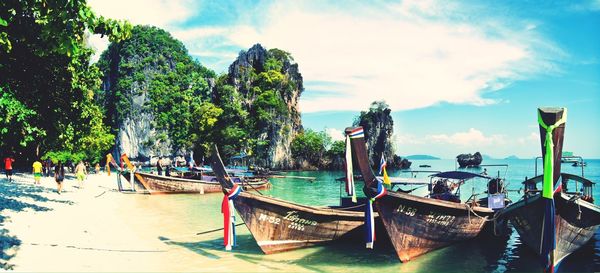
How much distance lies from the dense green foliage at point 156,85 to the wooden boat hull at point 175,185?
4209 cm

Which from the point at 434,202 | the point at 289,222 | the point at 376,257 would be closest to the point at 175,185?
the point at 289,222

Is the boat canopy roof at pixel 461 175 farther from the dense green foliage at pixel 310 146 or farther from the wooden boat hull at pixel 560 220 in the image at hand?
the dense green foliage at pixel 310 146

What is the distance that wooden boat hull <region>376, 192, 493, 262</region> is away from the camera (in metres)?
9.86

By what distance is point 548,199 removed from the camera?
319 inches

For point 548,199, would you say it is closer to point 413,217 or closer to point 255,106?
point 413,217

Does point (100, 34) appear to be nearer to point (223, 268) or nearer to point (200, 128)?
point (223, 268)

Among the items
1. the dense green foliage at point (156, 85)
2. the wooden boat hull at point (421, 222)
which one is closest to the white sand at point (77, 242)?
the wooden boat hull at point (421, 222)

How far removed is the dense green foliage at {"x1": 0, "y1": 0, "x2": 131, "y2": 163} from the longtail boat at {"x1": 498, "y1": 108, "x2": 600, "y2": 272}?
828 cm

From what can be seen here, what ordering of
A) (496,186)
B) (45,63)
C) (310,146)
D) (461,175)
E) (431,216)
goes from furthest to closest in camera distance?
(310,146) < (496,186) < (461,175) < (45,63) < (431,216)

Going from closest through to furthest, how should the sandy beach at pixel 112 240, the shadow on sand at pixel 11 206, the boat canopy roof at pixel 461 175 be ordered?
the shadow on sand at pixel 11 206, the sandy beach at pixel 112 240, the boat canopy roof at pixel 461 175

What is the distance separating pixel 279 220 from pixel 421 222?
3692 mm

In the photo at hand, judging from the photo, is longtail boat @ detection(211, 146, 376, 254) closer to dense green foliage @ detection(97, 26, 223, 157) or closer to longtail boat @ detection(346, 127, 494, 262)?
longtail boat @ detection(346, 127, 494, 262)

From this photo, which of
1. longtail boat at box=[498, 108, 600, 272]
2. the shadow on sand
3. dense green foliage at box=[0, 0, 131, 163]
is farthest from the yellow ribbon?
the shadow on sand

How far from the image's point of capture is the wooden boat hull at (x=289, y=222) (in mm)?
10305
